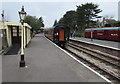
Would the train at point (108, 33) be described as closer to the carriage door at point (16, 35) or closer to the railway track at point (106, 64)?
the railway track at point (106, 64)

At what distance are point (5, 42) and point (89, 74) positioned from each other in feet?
35.4

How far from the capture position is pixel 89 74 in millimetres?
7613

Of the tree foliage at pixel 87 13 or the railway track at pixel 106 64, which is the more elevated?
the tree foliage at pixel 87 13

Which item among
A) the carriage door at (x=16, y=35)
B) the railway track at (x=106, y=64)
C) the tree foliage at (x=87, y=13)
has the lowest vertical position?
the railway track at (x=106, y=64)

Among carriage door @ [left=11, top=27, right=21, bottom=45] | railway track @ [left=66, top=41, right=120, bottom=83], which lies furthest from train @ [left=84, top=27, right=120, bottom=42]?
carriage door @ [left=11, top=27, right=21, bottom=45]

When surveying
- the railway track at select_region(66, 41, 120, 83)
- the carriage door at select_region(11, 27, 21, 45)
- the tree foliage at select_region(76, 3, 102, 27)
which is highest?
the tree foliage at select_region(76, 3, 102, 27)

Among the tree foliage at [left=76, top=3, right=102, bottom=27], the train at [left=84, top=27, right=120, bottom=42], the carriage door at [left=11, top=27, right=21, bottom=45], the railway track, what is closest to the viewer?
the railway track

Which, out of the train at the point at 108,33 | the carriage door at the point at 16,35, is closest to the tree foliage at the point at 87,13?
the train at the point at 108,33

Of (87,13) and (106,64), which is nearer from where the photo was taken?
(106,64)

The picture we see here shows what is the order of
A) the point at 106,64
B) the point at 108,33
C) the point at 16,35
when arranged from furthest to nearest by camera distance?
the point at 108,33
the point at 16,35
the point at 106,64

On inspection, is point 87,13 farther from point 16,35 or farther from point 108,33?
point 16,35

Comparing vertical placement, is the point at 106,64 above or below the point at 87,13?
below

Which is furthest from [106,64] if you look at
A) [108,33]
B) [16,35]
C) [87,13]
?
[87,13]

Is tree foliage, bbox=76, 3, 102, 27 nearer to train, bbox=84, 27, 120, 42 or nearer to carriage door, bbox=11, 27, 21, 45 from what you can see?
train, bbox=84, 27, 120, 42
